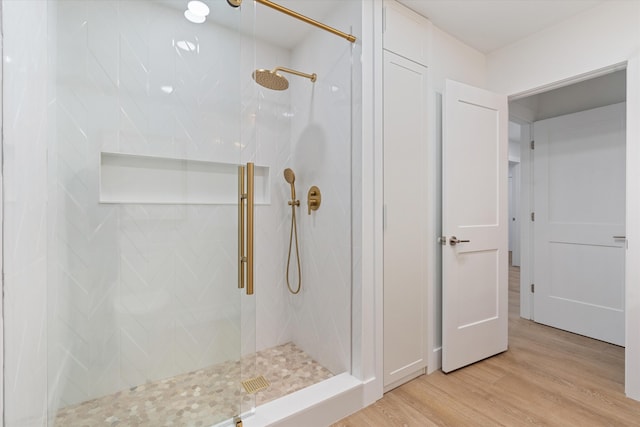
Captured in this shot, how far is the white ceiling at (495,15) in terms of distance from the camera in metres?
1.96

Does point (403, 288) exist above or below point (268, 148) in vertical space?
below

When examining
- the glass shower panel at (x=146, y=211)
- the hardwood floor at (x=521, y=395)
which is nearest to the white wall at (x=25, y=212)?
the glass shower panel at (x=146, y=211)

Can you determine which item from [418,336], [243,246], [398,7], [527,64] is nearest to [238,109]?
[243,246]

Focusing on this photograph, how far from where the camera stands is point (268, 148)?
7.93ft

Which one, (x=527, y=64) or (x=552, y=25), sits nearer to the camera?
(x=552, y=25)

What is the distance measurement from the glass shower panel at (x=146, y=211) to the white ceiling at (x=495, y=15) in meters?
1.38

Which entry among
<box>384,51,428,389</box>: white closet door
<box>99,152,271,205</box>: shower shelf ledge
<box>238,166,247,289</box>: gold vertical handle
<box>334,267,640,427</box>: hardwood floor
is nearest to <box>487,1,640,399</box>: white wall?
<box>334,267,640,427</box>: hardwood floor

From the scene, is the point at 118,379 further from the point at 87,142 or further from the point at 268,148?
the point at 268,148

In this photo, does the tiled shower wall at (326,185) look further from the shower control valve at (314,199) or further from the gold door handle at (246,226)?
the gold door handle at (246,226)

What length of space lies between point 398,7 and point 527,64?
117 cm

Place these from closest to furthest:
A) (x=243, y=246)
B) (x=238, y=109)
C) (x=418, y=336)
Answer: (x=243, y=246), (x=238, y=109), (x=418, y=336)

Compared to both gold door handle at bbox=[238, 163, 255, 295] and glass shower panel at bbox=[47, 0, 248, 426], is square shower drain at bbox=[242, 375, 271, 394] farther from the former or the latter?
gold door handle at bbox=[238, 163, 255, 295]

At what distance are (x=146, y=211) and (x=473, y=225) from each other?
216 centimetres

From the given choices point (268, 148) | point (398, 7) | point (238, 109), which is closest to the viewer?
point (238, 109)
